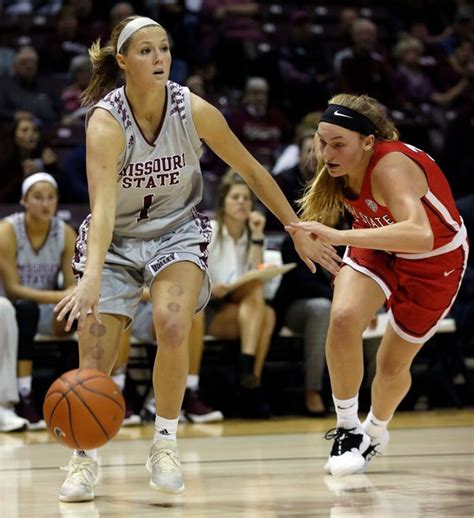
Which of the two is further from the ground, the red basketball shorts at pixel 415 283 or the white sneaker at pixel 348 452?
the red basketball shorts at pixel 415 283

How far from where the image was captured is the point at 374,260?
466cm

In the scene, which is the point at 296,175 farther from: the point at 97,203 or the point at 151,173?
the point at 97,203

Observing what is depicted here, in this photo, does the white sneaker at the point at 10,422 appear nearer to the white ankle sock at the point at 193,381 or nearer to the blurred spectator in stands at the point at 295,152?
the white ankle sock at the point at 193,381

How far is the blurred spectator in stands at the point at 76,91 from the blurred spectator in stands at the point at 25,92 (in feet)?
0.46

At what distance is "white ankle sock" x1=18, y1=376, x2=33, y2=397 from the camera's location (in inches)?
268

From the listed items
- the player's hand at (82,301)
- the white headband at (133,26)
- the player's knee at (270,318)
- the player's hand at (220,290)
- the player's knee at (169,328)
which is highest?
the white headband at (133,26)

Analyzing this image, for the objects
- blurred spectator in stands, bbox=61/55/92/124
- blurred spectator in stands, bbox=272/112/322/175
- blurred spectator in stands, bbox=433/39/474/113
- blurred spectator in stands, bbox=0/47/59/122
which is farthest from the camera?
blurred spectator in stands, bbox=433/39/474/113

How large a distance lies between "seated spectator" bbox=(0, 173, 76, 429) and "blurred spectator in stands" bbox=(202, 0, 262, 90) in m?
4.29

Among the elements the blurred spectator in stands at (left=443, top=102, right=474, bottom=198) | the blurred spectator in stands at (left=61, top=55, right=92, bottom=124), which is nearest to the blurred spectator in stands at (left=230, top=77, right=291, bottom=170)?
the blurred spectator in stands at (left=61, top=55, right=92, bottom=124)

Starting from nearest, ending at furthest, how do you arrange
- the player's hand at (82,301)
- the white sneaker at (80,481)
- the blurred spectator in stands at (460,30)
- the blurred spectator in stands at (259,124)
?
1. the player's hand at (82,301)
2. the white sneaker at (80,481)
3. the blurred spectator in stands at (259,124)
4. the blurred spectator in stands at (460,30)

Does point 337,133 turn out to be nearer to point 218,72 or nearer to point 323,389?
point 323,389

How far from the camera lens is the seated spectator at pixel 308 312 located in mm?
7227

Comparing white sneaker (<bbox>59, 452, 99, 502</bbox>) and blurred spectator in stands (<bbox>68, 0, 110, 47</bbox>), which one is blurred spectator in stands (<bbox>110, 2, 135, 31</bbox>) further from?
white sneaker (<bbox>59, 452, 99, 502</bbox>)

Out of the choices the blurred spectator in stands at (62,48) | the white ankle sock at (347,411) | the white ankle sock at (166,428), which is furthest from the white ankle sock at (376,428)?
the blurred spectator in stands at (62,48)
